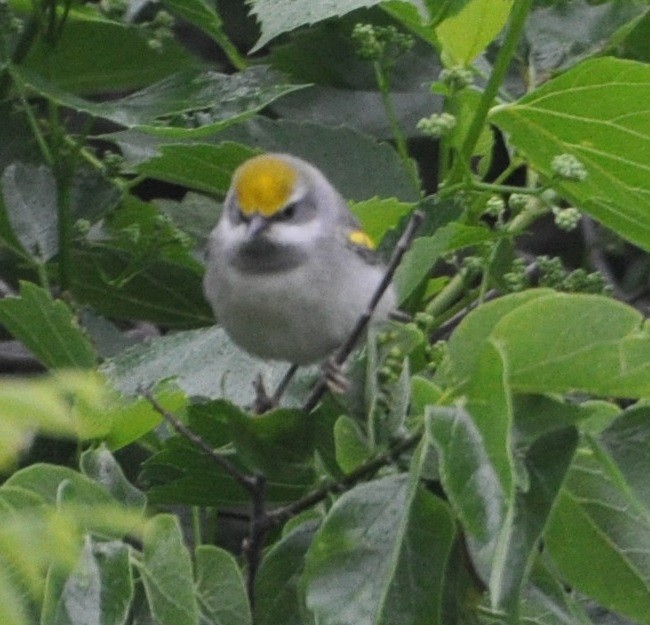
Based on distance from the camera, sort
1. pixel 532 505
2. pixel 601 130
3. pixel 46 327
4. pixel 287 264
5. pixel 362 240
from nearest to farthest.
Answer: pixel 532 505
pixel 46 327
pixel 601 130
pixel 362 240
pixel 287 264

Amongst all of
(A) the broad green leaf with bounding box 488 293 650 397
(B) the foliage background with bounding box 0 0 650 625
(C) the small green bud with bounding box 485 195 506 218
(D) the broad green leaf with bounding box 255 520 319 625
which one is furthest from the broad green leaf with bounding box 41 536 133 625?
(C) the small green bud with bounding box 485 195 506 218

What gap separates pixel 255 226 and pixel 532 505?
111cm

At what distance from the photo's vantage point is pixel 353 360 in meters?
1.98

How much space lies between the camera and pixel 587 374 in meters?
1.65

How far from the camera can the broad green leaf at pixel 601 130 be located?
2.25 meters

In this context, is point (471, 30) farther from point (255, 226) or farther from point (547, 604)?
point (547, 604)

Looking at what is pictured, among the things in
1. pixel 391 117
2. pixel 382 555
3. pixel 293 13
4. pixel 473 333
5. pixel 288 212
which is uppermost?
pixel 293 13

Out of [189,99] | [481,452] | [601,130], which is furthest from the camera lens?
[189,99]

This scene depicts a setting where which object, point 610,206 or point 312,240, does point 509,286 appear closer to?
point 610,206

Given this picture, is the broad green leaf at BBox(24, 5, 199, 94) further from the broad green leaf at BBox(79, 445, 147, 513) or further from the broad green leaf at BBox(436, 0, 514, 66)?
the broad green leaf at BBox(79, 445, 147, 513)

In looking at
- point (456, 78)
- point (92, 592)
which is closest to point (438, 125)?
point (456, 78)

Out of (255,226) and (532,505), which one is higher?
(532,505)

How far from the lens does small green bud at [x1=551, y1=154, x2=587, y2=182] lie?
7.20ft

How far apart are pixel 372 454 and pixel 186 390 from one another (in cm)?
58
